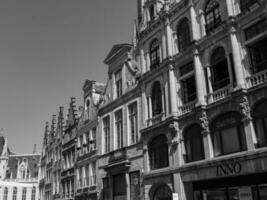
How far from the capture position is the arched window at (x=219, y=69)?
20.9 metres

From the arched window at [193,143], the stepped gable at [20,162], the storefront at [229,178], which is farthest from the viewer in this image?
the stepped gable at [20,162]

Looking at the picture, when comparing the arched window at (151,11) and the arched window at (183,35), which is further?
the arched window at (151,11)

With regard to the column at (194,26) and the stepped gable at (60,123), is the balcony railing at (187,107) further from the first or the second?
the stepped gable at (60,123)

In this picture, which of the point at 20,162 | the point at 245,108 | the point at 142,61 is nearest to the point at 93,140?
the point at 142,61

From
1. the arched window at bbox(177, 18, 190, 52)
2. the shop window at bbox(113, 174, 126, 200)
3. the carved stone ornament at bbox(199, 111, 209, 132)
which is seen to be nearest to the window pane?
the carved stone ornament at bbox(199, 111, 209, 132)

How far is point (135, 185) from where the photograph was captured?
89.2ft

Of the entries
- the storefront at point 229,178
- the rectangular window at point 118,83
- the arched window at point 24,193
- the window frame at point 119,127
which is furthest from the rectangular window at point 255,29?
the arched window at point 24,193

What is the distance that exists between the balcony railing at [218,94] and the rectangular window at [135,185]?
9.44m

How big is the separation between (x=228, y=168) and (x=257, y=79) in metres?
5.11

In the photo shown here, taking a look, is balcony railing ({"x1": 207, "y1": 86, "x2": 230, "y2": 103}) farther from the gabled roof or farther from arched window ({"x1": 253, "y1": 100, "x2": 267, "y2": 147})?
the gabled roof

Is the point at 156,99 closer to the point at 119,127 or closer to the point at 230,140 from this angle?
the point at 119,127

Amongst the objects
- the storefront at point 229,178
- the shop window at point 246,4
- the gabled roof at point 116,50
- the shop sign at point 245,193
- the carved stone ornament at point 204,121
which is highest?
the gabled roof at point 116,50

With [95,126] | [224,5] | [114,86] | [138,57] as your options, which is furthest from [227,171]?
[95,126]

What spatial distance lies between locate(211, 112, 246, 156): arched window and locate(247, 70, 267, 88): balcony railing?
1.88 m
